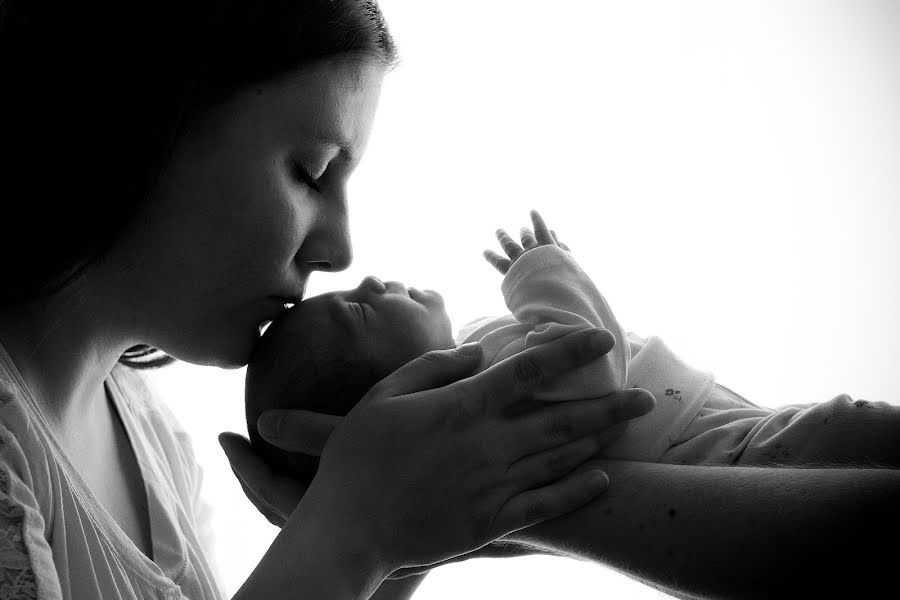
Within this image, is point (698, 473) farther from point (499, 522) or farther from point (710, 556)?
point (499, 522)

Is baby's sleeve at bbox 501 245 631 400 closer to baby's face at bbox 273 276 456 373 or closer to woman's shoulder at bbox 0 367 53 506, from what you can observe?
baby's face at bbox 273 276 456 373

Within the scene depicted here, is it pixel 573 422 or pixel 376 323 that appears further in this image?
pixel 376 323

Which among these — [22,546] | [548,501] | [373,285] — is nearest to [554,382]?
[548,501]

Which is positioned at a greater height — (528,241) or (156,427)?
(528,241)

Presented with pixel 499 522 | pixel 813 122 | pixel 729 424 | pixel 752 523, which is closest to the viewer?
pixel 752 523

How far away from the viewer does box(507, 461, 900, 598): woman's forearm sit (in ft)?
2.16

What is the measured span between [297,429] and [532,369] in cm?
33

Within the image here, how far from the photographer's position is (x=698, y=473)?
808mm

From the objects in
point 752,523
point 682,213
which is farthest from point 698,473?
point 682,213

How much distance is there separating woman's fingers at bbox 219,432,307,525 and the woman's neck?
0.72ft

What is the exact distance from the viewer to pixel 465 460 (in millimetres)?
871

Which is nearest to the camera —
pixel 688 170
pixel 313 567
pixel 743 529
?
pixel 743 529

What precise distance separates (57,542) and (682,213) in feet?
5.00

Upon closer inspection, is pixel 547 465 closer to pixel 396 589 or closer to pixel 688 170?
pixel 396 589
